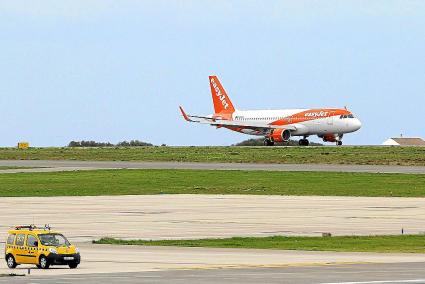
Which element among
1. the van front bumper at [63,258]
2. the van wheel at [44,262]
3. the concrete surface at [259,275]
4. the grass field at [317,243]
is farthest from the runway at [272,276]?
the grass field at [317,243]

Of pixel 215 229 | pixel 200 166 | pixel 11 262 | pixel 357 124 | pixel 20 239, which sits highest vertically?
pixel 357 124

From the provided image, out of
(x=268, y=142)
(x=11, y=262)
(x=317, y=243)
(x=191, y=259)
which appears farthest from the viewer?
(x=268, y=142)

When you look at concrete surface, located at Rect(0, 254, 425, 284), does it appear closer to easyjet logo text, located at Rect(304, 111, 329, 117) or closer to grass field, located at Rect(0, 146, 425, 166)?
grass field, located at Rect(0, 146, 425, 166)

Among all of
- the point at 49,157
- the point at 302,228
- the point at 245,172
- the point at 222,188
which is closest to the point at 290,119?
the point at 49,157

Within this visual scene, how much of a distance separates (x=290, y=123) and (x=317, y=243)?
12940 cm

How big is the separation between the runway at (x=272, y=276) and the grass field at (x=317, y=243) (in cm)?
982

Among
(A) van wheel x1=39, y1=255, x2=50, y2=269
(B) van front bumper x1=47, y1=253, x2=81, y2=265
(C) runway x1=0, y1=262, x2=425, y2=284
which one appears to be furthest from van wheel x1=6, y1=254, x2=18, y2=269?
(C) runway x1=0, y1=262, x2=425, y2=284

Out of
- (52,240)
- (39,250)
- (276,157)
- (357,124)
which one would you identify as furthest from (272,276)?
(357,124)

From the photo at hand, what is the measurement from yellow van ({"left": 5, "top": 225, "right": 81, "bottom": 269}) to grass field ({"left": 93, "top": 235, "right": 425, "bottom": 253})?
434 inches

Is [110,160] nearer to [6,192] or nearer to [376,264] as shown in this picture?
[6,192]

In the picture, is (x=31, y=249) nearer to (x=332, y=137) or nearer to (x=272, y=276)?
(x=272, y=276)

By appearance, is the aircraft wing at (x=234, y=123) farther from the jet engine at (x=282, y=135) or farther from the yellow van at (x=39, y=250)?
the yellow van at (x=39, y=250)

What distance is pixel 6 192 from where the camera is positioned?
9594cm

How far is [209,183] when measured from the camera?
4107 inches
